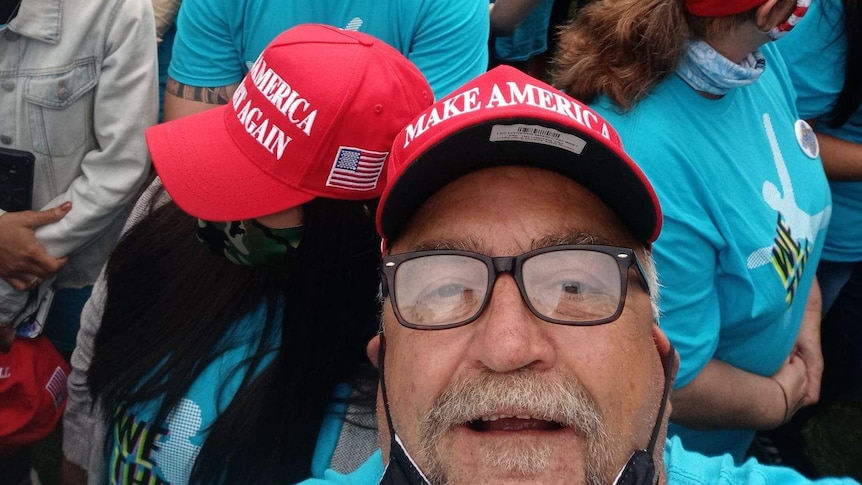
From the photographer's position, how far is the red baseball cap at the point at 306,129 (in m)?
1.68

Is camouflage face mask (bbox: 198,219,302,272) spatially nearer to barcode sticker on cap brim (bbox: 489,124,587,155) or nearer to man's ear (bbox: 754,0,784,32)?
barcode sticker on cap brim (bbox: 489,124,587,155)

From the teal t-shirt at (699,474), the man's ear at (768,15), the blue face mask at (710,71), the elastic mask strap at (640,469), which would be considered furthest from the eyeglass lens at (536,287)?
the man's ear at (768,15)

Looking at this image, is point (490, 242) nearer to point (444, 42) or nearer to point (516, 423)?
point (516, 423)

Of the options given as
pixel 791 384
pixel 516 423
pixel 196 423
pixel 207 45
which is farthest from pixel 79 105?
pixel 791 384

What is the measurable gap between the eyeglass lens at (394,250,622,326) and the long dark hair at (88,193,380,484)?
1.59ft

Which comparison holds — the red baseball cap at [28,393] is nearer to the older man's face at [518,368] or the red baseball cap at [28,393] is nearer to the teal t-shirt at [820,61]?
the older man's face at [518,368]

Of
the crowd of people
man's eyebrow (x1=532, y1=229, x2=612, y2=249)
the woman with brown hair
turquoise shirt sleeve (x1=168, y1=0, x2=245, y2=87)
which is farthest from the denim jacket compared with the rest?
man's eyebrow (x1=532, y1=229, x2=612, y2=249)

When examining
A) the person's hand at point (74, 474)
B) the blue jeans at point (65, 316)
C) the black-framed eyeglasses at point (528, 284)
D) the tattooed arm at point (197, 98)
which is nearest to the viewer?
the black-framed eyeglasses at point (528, 284)

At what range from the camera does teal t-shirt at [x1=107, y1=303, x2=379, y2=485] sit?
70.7 inches

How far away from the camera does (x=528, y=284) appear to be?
1295 mm

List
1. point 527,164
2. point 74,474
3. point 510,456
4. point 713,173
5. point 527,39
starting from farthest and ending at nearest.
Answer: point 527,39 → point 74,474 → point 713,173 → point 527,164 → point 510,456

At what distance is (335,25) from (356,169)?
101 centimetres

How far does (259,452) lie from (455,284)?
0.77m

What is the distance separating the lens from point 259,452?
1823mm
